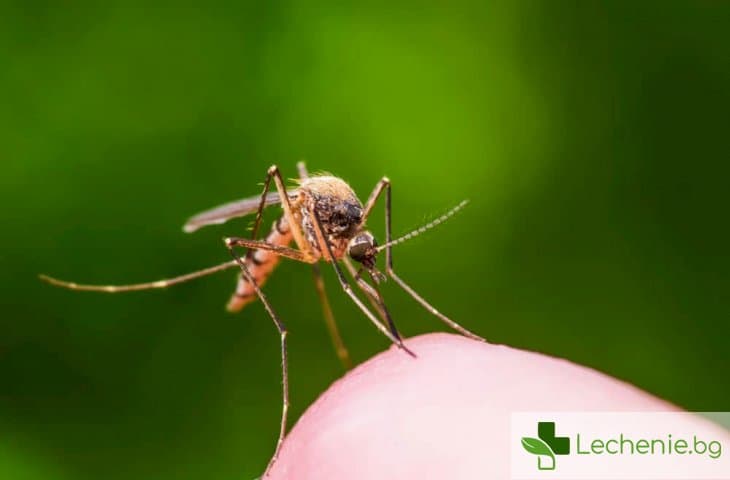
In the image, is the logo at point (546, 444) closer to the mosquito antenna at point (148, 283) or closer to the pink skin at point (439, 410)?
the pink skin at point (439, 410)

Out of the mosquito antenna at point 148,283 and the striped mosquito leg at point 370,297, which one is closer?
Answer: the striped mosquito leg at point 370,297

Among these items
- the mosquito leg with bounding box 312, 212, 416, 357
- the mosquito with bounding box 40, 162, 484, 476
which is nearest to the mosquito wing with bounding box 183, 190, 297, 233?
the mosquito with bounding box 40, 162, 484, 476

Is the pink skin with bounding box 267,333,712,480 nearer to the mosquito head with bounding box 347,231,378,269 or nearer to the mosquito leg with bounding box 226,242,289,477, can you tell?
the mosquito leg with bounding box 226,242,289,477

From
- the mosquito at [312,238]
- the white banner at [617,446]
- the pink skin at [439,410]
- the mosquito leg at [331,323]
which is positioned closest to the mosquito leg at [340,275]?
the mosquito at [312,238]

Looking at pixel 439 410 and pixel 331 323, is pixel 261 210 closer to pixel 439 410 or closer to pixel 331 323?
pixel 331 323

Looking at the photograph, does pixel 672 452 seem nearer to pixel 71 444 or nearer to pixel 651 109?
pixel 71 444

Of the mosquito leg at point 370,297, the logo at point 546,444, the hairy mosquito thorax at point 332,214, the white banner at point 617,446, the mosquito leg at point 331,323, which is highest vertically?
the hairy mosquito thorax at point 332,214

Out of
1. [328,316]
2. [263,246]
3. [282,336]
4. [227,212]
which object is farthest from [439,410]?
[328,316]
